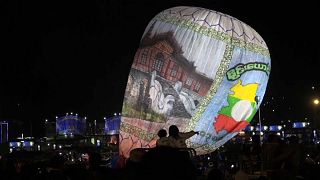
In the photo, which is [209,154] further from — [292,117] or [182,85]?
[292,117]

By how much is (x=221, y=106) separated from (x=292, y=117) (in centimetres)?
5883

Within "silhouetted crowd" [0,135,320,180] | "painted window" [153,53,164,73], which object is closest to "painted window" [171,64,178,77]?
"painted window" [153,53,164,73]

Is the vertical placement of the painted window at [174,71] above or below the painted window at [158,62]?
below

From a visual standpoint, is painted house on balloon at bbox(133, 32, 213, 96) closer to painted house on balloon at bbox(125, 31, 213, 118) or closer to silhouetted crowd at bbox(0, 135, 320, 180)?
painted house on balloon at bbox(125, 31, 213, 118)

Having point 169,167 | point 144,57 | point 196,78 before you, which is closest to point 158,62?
point 144,57

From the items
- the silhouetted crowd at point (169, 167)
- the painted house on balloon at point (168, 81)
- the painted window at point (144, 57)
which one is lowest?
the silhouetted crowd at point (169, 167)

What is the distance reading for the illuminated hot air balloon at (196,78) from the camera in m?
19.5

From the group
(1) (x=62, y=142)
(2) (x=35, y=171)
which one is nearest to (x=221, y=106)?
(2) (x=35, y=171)

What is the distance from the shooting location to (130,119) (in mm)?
20766

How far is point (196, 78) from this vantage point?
19.5 metres

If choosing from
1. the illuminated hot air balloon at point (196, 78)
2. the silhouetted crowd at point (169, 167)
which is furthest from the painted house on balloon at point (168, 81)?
the silhouetted crowd at point (169, 167)

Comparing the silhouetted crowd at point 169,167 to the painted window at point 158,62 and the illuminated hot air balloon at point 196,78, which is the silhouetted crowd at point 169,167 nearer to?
the illuminated hot air balloon at point 196,78

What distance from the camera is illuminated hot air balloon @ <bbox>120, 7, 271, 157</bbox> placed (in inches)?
770

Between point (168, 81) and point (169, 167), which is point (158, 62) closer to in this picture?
point (168, 81)
